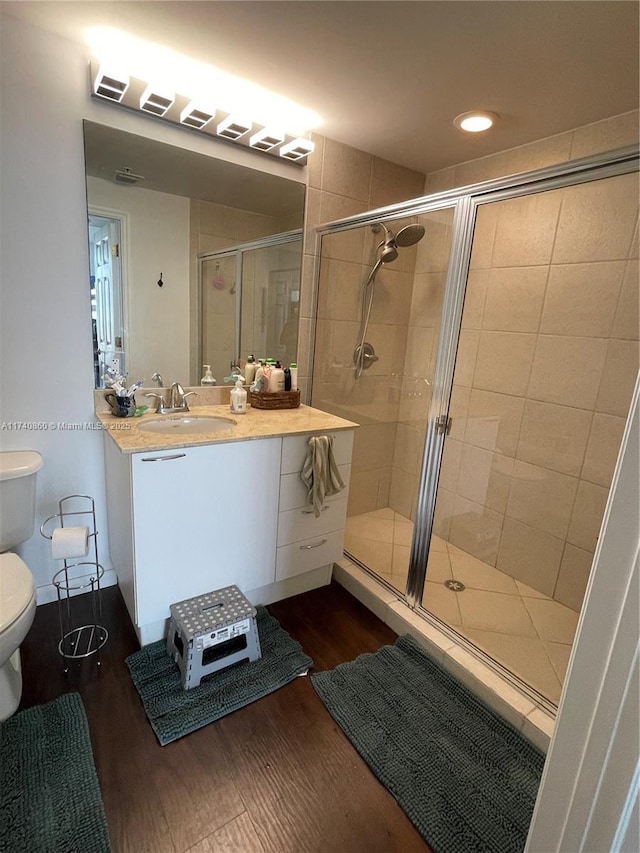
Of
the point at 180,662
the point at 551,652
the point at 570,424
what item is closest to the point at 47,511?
the point at 180,662

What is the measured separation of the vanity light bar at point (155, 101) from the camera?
165cm

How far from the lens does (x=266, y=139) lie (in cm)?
196

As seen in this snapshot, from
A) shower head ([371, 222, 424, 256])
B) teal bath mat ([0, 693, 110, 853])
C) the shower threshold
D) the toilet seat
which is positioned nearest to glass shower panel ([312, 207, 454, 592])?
shower head ([371, 222, 424, 256])

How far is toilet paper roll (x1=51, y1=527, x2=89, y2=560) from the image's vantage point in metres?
1.52

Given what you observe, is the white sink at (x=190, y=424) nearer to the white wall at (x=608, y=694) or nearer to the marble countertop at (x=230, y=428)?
the marble countertop at (x=230, y=428)

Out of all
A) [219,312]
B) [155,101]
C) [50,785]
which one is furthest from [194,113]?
[50,785]

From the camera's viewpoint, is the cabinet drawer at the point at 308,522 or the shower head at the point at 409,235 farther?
the shower head at the point at 409,235

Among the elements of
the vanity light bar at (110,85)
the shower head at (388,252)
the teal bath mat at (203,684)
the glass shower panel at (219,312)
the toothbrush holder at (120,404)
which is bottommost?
the teal bath mat at (203,684)

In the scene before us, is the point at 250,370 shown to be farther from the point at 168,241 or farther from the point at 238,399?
the point at 168,241

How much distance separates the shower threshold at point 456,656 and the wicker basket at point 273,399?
91 cm

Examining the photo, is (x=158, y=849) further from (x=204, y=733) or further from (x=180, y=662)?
(x=180, y=662)

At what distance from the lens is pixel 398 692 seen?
1564 millimetres

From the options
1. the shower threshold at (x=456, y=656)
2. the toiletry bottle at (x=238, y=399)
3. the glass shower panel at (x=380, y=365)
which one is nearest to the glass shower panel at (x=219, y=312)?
the toiletry bottle at (x=238, y=399)

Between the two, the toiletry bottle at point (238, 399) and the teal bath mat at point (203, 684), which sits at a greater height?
the toiletry bottle at point (238, 399)
